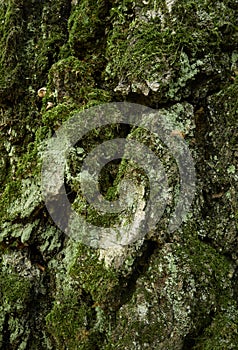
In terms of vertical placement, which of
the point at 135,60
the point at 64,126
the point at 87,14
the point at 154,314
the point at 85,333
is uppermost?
the point at 87,14

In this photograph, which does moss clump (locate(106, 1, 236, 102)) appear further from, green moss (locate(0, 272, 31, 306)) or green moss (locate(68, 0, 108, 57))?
green moss (locate(0, 272, 31, 306))

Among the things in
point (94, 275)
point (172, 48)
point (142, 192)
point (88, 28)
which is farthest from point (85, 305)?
point (88, 28)

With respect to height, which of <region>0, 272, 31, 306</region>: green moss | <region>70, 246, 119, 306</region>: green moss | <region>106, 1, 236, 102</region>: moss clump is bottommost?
<region>0, 272, 31, 306</region>: green moss

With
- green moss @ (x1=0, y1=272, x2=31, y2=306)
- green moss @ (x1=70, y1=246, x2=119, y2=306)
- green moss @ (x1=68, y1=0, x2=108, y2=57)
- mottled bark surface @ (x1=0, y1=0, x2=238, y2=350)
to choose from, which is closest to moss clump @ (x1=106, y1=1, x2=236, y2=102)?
mottled bark surface @ (x1=0, y1=0, x2=238, y2=350)

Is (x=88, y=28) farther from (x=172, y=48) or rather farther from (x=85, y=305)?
(x=85, y=305)

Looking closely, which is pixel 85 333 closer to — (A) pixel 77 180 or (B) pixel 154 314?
(B) pixel 154 314

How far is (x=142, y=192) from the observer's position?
2.32 meters

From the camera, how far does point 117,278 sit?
2248 mm

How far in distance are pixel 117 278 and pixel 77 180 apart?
2.13 feet

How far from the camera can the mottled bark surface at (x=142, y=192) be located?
7.23 feet

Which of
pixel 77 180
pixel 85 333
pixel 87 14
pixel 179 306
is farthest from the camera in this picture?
pixel 87 14

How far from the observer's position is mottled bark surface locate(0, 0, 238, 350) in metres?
2.21

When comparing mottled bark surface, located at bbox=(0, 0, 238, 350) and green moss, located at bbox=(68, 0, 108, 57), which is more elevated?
green moss, located at bbox=(68, 0, 108, 57)

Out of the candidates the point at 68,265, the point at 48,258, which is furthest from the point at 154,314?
the point at 48,258
